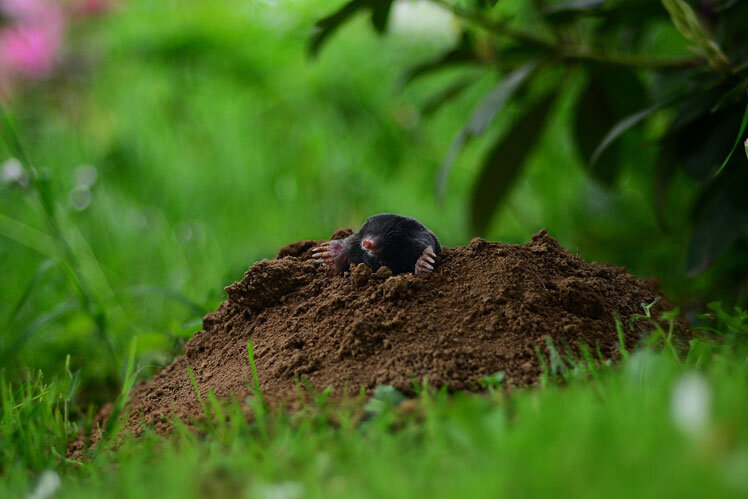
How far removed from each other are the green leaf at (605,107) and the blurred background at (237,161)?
0.04m

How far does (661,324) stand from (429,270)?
578mm

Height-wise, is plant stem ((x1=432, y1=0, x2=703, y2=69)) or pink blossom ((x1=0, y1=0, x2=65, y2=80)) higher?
pink blossom ((x1=0, y1=0, x2=65, y2=80))

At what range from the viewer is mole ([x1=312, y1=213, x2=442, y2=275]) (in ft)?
5.51

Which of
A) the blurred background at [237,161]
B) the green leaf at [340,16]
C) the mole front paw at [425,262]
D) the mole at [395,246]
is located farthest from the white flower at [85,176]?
the mole front paw at [425,262]

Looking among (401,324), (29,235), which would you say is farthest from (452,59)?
(29,235)

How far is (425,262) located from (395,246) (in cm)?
8

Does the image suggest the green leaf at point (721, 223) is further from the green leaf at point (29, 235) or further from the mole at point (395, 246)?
the green leaf at point (29, 235)

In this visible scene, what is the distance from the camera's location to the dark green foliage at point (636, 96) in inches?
76.4

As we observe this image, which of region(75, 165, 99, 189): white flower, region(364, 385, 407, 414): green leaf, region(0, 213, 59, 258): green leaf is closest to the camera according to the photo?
region(364, 385, 407, 414): green leaf

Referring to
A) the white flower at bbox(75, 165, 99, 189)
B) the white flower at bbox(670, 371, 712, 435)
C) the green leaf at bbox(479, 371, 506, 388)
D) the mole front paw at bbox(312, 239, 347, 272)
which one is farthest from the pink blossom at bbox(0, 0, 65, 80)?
Result: the white flower at bbox(670, 371, 712, 435)

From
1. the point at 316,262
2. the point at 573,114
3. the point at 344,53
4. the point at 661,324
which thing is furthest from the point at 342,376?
the point at 344,53

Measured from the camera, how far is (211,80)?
4918 millimetres

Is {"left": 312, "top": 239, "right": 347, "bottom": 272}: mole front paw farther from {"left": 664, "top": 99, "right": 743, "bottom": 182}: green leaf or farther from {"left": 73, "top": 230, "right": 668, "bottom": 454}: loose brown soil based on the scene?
{"left": 664, "top": 99, "right": 743, "bottom": 182}: green leaf

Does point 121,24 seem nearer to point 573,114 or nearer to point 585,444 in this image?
point 573,114
